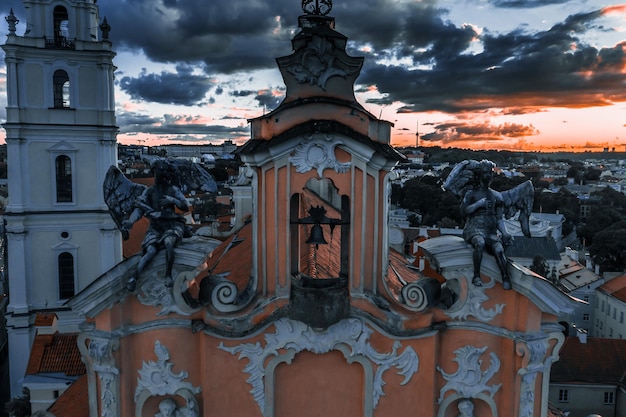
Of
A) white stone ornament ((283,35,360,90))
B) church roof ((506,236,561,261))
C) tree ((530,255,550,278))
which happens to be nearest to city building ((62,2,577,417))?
white stone ornament ((283,35,360,90))

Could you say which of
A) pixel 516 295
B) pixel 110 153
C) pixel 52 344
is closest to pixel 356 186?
pixel 516 295

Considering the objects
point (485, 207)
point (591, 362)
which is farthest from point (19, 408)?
point (591, 362)

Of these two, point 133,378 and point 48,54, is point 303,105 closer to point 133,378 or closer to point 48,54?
point 133,378

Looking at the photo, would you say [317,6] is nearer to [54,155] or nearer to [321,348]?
[321,348]

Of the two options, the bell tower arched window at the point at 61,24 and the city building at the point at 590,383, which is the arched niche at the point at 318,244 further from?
the city building at the point at 590,383

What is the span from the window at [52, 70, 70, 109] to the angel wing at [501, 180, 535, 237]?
26.4m

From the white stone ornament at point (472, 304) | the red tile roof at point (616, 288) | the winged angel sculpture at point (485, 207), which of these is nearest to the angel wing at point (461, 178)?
the winged angel sculpture at point (485, 207)

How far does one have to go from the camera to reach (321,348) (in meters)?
9.70

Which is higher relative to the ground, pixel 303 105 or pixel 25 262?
pixel 303 105

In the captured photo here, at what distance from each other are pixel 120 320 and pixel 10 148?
905 inches

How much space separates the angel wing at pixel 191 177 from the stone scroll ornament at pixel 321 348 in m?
3.01

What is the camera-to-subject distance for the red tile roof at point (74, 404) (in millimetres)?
14171

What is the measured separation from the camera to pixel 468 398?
10.0 metres

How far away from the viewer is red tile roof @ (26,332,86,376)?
73.2 ft
